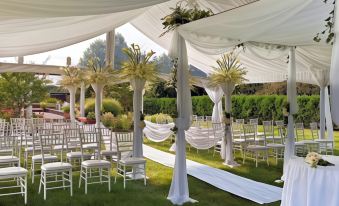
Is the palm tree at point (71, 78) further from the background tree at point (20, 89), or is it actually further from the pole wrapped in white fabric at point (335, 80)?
the pole wrapped in white fabric at point (335, 80)

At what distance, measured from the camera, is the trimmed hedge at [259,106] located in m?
16.7

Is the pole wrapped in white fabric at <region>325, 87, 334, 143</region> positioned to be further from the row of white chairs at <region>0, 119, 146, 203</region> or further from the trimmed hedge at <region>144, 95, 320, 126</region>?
the row of white chairs at <region>0, 119, 146, 203</region>

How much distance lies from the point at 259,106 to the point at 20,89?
471 inches

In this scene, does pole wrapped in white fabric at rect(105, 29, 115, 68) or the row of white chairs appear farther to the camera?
pole wrapped in white fabric at rect(105, 29, 115, 68)

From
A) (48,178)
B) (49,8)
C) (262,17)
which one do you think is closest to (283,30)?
(262,17)

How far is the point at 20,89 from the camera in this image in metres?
14.2

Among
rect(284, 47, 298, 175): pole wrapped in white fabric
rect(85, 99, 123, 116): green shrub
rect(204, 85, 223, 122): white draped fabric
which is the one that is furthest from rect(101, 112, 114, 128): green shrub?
rect(284, 47, 298, 175): pole wrapped in white fabric

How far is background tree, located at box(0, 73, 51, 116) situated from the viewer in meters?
14.1

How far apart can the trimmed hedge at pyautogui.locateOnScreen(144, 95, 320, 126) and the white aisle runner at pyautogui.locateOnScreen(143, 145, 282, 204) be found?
8.36 metres

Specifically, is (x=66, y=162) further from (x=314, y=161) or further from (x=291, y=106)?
(x=314, y=161)

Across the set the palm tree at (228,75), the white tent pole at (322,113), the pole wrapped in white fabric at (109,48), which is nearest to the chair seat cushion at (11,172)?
the palm tree at (228,75)

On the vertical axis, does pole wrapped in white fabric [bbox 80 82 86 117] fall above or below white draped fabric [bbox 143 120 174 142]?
above

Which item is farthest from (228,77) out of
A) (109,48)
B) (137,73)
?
(109,48)

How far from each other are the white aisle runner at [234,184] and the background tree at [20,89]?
8507 mm
